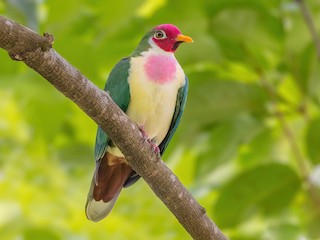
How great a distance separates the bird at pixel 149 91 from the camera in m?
1.53

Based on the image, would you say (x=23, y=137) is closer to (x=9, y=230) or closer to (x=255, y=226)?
(x=9, y=230)

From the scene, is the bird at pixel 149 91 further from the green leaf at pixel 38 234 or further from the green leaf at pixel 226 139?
the green leaf at pixel 226 139

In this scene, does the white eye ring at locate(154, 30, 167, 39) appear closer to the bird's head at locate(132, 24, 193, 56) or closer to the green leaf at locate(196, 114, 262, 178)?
the bird's head at locate(132, 24, 193, 56)

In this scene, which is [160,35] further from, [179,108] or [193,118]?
[193,118]

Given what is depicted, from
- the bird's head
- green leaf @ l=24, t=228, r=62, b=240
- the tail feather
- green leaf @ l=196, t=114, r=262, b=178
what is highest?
green leaf @ l=196, t=114, r=262, b=178

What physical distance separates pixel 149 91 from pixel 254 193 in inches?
32.9

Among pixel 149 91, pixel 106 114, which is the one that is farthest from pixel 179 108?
pixel 106 114

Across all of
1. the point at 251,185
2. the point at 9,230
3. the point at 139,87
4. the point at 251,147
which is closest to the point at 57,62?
the point at 139,87

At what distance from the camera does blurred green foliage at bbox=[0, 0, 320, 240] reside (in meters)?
A: 2.08

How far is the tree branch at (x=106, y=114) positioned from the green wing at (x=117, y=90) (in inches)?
8.2

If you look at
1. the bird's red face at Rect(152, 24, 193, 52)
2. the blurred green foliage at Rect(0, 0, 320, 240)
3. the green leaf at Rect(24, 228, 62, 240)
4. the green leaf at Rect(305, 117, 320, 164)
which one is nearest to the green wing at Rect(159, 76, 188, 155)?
the bird's red face at Rect(152, 24, 193, 52)

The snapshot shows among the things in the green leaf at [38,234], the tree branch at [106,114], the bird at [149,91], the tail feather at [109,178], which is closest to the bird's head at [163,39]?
the bird at [149,91]

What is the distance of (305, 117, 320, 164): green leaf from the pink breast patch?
72cm

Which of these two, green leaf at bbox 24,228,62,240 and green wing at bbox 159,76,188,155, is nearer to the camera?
green wing at bbox 159,76,188,155
